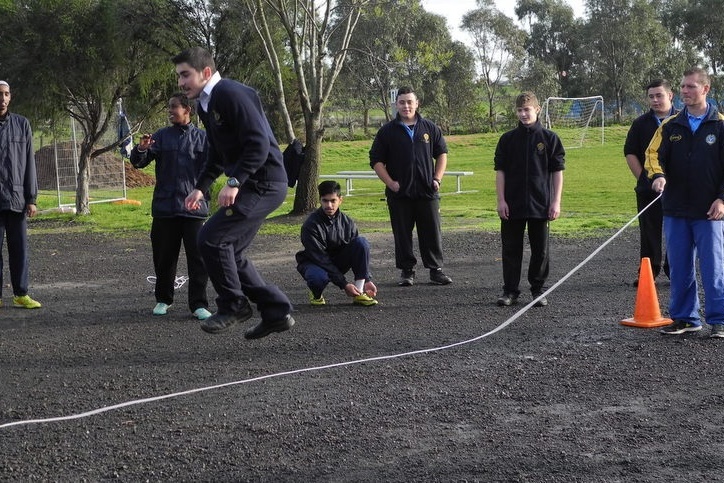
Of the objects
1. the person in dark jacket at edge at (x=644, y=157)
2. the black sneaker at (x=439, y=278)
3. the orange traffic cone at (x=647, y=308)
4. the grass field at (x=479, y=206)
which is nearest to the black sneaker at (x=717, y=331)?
the orange traffic cone at (x=647, y=308)

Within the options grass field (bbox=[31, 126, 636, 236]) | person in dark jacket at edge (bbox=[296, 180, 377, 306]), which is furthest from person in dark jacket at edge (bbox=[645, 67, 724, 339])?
grass field (bbox=[31, 126, 636, 236])

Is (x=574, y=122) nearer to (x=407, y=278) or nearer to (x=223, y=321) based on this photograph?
(x=407, y=278)

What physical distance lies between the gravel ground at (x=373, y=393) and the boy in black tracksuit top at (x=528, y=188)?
0.38m

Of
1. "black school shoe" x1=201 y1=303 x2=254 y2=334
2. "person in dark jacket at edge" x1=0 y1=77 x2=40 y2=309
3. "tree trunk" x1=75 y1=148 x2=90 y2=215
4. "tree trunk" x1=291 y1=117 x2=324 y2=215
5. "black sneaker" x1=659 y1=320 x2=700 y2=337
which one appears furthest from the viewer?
"tree trunk" x1=75 y1=148 x2=90 y2=215

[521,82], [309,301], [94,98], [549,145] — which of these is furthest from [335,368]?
[521,82]

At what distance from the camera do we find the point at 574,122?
52250mm

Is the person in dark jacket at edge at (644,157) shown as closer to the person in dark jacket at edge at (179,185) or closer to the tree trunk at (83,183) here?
the person in dark jacket at edge at (179,185)

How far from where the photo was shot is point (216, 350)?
7.71 metres

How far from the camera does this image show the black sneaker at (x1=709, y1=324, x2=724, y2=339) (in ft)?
25.6

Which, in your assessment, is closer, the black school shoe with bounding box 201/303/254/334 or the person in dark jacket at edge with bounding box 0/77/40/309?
the black school shoe with bounding box 201/303/254/334

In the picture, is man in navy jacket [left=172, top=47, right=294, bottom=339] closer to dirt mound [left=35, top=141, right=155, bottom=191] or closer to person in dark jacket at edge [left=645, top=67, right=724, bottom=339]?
person in dark jacket at edge [left=645, top=67, right=724, bottom=339]

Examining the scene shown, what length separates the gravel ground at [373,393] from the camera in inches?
193

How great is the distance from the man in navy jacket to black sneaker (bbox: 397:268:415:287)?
14.1 feet

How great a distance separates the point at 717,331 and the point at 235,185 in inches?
171
